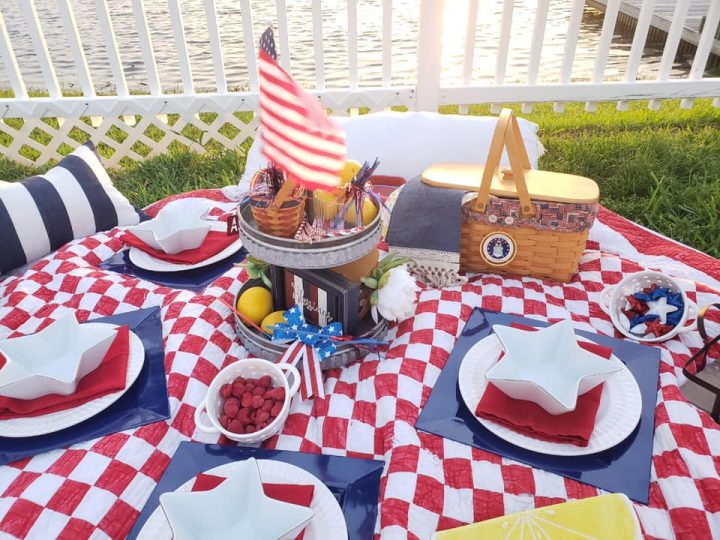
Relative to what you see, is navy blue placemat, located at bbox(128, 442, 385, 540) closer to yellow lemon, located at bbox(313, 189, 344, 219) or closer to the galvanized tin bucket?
the galvanized tin bucket

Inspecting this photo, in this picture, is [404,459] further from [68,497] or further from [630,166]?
[630,166]

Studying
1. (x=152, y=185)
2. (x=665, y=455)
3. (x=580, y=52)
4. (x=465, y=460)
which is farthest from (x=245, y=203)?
(x=580, y=52)

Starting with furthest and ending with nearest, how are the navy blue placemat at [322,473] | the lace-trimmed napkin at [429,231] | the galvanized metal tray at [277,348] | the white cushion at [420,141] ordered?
1. the white cushion at [420,141]
2. the lace-trimmed napkin at [429,231]
3. the galvanized metal tray at [277,348]
4. the navy blue placemat at [322,473]

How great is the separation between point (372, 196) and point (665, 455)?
812 mm

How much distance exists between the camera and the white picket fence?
2809mm

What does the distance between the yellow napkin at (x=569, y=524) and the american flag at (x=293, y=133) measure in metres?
0.66

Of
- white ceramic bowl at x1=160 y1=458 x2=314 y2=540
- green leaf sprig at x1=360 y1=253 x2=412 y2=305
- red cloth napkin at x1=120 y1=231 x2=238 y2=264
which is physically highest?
green leaf sprig at x1=360 y1=253 x2=412 y2=305

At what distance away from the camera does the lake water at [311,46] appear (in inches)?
214

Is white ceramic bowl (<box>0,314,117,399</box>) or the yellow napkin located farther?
white ceramic bowl (<box>0,314,117,399</box>)

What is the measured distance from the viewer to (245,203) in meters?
1.30

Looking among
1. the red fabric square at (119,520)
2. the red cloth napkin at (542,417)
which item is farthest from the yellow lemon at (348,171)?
the red fabric square at (119,520)

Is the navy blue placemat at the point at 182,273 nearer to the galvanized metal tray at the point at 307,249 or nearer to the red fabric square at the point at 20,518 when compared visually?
the galvanized metal tray at the point at 307,249

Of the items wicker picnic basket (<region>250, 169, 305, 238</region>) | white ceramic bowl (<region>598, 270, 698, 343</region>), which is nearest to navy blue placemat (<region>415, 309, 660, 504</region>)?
white ceramic bowl (<region>598, 270, 698, 343</region>)

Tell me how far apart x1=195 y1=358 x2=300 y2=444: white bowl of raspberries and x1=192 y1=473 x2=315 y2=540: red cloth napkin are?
11cm
